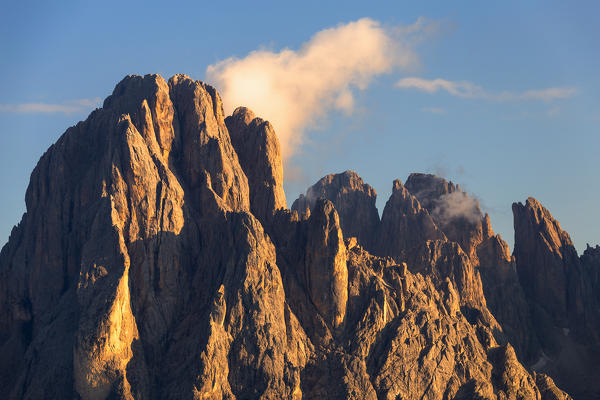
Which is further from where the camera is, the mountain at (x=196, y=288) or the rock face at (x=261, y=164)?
the rock face at (x=261, y=164)

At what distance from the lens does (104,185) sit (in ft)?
478

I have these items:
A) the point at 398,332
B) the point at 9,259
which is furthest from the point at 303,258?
the point at 9,259

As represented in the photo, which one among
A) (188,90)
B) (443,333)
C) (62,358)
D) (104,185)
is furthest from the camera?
(188,90)

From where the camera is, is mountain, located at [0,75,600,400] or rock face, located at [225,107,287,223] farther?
rock face, located at [225,107,287,223]

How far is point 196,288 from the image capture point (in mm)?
147125

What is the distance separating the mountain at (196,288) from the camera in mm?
134500

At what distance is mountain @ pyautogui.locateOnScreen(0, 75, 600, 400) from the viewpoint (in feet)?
441

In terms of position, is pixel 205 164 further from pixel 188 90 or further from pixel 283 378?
pixel 283 378

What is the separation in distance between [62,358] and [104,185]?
26812 mm

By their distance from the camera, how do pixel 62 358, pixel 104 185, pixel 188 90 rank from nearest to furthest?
pixel 62 358 → pixel 104 185 → pixel 188 90

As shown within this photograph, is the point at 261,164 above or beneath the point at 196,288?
above

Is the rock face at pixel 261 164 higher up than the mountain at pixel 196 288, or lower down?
higher up

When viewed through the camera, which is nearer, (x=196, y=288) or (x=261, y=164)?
(x=196, y=288)

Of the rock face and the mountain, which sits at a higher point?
the rock face
